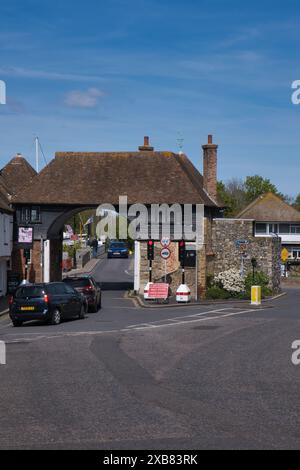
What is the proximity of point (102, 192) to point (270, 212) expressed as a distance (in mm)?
43189

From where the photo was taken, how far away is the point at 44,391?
567 inches

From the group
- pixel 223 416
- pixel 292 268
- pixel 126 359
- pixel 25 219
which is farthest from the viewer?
pixel 292 268

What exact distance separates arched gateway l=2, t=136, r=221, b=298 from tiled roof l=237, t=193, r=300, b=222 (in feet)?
120

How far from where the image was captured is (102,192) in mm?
52688

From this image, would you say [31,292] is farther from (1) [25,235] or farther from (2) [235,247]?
(2) [235,247]

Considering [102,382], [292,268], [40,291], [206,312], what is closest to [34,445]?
[102,382]

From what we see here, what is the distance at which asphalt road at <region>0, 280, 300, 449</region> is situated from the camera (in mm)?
10586

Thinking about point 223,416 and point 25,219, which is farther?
point 25,219

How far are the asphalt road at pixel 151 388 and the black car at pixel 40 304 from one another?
221cm

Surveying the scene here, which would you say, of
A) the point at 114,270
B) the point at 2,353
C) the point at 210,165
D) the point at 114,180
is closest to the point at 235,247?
the point at 210,165

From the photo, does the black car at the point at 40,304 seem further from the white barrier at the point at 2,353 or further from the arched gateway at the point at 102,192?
the arched gateway at the point at 102,192

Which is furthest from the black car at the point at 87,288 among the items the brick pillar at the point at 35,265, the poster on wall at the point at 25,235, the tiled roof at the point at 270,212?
the tiled roof at the point at 270,212
